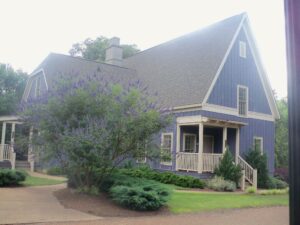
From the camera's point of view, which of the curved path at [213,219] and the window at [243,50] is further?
the window at [243,50]

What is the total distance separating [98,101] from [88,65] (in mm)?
11815

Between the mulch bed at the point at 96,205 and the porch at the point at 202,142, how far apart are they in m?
5.88

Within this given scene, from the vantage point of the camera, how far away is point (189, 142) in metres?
18.5

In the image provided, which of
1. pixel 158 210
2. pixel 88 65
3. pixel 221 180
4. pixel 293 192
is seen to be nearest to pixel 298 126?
pixel 293 192

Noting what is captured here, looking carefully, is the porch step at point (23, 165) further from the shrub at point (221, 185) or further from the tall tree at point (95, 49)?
the tall tree at point (95, 49)

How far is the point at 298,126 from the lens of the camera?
115 cm

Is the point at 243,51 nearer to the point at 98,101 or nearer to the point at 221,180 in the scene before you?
the point at 221,180

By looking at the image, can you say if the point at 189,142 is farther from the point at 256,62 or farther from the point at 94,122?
the point at 94,122

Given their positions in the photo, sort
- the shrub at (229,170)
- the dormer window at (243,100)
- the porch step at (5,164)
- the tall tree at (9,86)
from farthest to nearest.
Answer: the tall tree at (9,86) → the porch step at (5,164) → the dormer window at (243,100) → the shrub at (229,170)

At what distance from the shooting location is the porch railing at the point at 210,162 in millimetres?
16188

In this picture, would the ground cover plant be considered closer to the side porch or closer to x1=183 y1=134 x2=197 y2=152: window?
the side porch

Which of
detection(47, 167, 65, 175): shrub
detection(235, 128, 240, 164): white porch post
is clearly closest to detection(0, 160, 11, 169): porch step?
detection(47, 167, 65, 175): shrub

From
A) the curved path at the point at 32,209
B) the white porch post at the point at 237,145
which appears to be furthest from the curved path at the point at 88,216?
the white porch post at the point at 237,145

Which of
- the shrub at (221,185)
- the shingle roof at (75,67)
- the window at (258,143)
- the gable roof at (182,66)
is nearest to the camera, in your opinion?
the shrub at (221,185)
